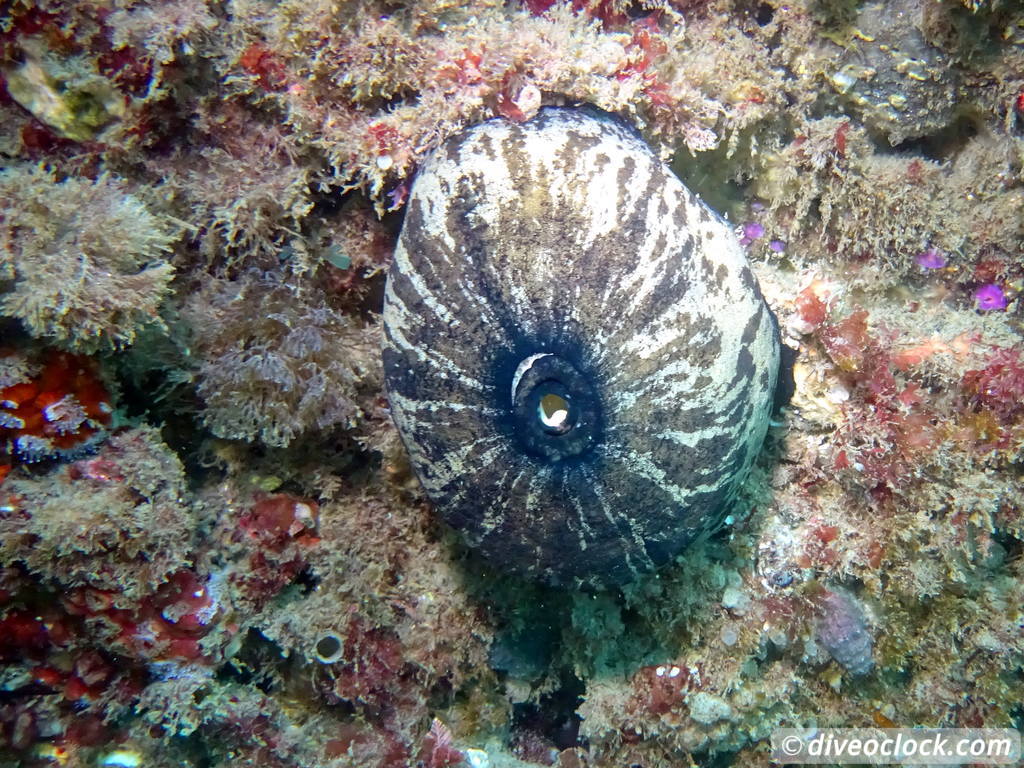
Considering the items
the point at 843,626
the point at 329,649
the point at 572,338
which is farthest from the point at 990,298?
the point at 329,649

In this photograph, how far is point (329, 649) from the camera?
4.05 m

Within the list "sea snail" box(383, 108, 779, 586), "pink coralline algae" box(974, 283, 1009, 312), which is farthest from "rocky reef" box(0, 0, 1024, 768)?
"sea snail" box(383, 108, 779, 586)

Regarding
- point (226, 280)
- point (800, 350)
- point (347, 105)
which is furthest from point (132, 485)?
point (800, 350)

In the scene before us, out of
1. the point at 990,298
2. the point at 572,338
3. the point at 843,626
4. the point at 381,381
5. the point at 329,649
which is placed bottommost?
the point at 843,626

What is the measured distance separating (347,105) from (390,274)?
3.20 ft

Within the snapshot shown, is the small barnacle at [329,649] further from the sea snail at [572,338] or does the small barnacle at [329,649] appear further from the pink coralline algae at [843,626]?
the pink coralline algae at [843,626]

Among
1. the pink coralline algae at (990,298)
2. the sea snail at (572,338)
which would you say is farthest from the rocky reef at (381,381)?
the sea snail at (572,338)

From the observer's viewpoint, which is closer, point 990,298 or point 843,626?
point 990,298

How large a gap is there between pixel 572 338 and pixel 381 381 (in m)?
1.43

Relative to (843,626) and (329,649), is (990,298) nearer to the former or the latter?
(843,626)

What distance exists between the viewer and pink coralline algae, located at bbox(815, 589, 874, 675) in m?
3.86

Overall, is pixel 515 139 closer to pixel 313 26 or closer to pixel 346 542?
pixel 313 26

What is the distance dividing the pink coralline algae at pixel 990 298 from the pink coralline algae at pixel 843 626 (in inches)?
78.4

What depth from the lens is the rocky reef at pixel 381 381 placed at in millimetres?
3080
